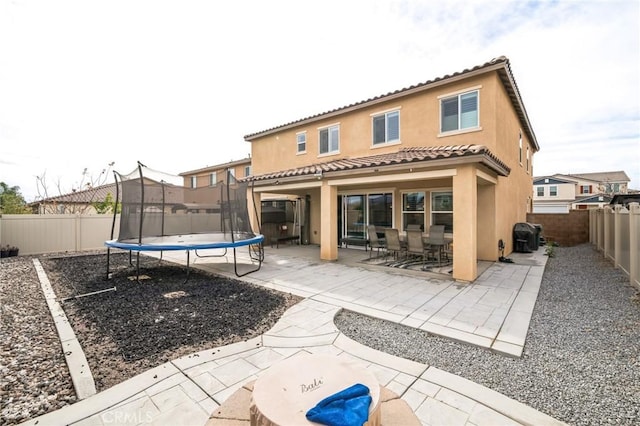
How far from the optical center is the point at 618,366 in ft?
10.2

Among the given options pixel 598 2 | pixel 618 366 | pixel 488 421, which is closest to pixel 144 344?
pixel 488 421

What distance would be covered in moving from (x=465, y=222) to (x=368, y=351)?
4.45 metres

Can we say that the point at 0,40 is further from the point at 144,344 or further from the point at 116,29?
the point at 144,344

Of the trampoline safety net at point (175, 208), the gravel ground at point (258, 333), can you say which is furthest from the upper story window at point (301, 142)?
the gravel ground at point (258, 333)

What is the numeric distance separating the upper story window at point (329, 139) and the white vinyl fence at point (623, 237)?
913cm

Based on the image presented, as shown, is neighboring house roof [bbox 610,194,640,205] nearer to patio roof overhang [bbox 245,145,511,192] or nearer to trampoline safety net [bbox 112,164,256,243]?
patio roof overhang [bbox 245,145,511,192]

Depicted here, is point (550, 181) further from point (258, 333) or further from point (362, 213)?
point (258, 333)

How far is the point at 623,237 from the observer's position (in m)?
7.25

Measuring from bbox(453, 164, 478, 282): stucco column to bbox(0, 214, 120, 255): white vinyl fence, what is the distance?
49.0 ft

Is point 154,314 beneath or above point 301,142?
beneath

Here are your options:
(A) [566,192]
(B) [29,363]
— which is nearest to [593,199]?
(A) [566,192]

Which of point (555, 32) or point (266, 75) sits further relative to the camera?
point (266, 75)

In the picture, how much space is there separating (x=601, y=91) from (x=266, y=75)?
12.3m

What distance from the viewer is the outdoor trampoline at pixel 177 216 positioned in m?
7.34
